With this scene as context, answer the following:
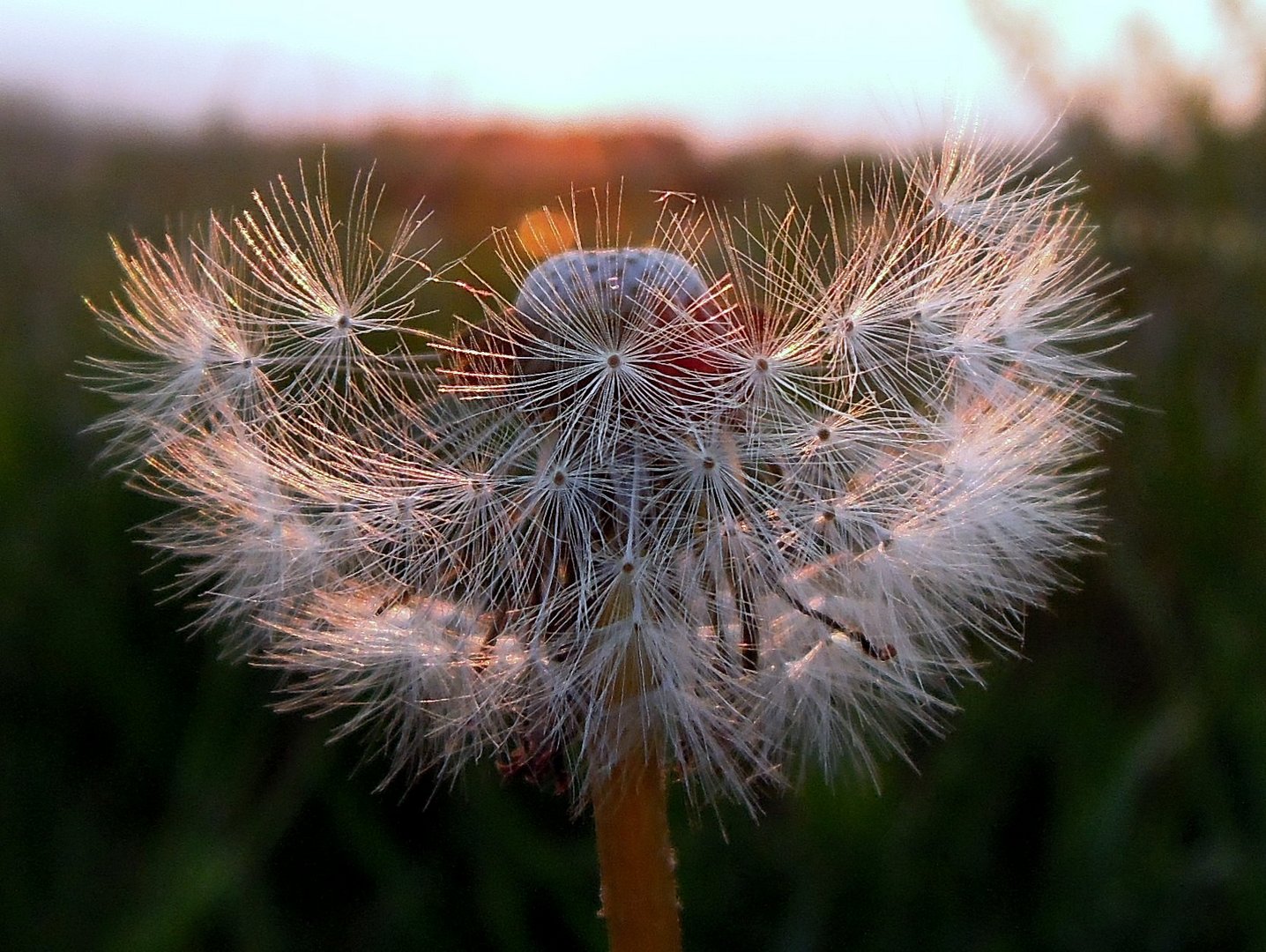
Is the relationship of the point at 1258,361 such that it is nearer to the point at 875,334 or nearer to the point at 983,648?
the point at 983,648

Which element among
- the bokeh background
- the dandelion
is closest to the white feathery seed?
the dandelion

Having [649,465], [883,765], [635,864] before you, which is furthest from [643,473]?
[883,765]

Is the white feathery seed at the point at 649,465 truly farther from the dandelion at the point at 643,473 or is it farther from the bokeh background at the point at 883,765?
the bokeh background at the point at 883,765

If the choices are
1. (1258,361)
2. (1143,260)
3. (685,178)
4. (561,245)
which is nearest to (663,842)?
(561,245)

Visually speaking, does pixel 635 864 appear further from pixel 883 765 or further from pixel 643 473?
pixel 883 765

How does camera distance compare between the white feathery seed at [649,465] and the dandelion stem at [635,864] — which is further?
the white feathery seed at [649,465]

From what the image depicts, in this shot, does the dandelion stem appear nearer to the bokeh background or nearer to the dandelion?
the dandelion

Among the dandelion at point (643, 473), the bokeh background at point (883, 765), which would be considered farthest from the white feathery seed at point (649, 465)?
the bokeh background at point (883, 765)
